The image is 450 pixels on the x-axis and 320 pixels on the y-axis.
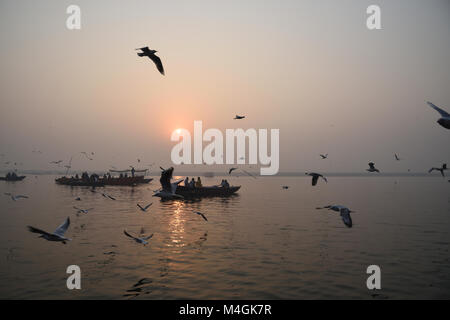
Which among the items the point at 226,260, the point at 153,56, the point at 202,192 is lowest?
the point at 226,260

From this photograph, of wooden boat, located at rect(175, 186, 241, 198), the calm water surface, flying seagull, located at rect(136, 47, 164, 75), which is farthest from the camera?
A: wooden boat, located at rect(175, 186, 241, 198)

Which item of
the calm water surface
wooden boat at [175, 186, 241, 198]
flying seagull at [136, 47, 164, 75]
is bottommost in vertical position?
the calm water surface

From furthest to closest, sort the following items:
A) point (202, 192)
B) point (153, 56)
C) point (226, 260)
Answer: point (202, 192) < point (226, 260) < point (153, 56)

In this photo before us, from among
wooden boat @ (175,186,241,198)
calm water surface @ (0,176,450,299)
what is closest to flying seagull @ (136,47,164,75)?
calm water surface @ (0,176,450,299)

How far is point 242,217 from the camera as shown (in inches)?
1342

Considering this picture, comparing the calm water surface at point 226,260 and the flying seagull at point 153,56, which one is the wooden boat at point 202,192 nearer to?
the calm water surface at point 226,260

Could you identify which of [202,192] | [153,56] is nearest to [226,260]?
[153,56]

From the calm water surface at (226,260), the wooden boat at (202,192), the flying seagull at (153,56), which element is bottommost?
the calm water surface at (226,260)

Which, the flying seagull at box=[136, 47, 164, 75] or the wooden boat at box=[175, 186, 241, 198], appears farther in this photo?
the wooden boat at box=[175, 186, 241, 198]

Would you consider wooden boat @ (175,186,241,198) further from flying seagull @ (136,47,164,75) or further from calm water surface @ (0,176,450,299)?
flying seagull @ (136,47,164,75)

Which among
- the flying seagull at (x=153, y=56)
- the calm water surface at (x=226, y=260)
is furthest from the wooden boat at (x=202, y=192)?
the flying seagull at (x=153, y=56)

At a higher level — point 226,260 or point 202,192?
point 202,192

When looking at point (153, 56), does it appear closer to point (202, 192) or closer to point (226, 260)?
point (226, 260)
